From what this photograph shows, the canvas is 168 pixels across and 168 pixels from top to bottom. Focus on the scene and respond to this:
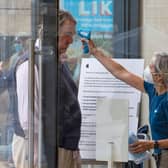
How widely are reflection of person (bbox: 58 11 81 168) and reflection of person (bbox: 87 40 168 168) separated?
0.48ft

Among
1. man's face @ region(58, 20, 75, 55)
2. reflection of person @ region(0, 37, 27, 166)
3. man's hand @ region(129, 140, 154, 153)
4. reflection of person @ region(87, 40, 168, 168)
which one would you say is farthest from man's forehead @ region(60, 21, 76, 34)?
man's hand @ region(129, 140, 154, 153)

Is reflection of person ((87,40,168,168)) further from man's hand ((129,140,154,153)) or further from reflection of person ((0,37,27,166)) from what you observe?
reflection of person ((0,37,27,166))

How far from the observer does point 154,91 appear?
133 inches

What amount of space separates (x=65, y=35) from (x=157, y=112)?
62 cm

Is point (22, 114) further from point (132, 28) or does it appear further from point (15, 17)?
point (132, 28)

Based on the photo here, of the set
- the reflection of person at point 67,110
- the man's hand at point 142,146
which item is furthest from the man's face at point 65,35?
the man's hand at point 142,146

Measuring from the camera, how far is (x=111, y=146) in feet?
11.1

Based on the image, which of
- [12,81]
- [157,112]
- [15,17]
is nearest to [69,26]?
[15,17]

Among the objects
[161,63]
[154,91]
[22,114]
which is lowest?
[22,114]

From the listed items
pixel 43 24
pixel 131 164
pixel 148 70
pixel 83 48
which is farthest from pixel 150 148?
pixel 43 24

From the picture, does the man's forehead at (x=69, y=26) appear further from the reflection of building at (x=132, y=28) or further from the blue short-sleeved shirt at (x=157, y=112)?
the blue short-sleeved shirt at (x=157, y=112)

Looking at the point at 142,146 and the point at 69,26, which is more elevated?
the point at 69,26

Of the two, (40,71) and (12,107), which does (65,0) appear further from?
(12,107)

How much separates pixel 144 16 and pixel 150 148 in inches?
27.1
